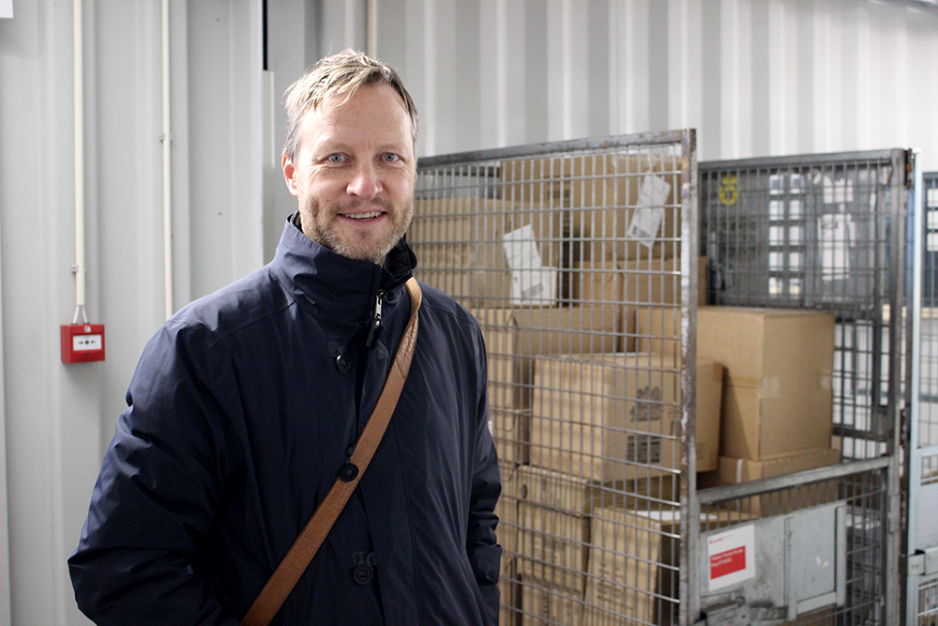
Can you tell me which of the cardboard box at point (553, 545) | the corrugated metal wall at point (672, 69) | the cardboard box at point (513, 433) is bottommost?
the cardboard box at point (553, 545)

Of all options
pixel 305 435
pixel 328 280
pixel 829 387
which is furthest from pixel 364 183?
pixel 829 387

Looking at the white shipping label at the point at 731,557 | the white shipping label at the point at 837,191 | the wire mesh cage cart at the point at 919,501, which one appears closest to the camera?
the white shipping label at the point at 731,557

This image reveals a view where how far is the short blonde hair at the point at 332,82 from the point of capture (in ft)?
4.83

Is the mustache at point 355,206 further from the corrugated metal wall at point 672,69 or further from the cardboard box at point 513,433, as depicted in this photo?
the corrugated metal wall at point 672,69

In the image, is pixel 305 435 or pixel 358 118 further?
pixel 358 118

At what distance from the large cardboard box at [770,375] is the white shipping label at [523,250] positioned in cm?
70

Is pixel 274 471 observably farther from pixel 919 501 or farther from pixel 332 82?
pixel 919 501

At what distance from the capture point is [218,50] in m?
2.83

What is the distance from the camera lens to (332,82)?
1.48m

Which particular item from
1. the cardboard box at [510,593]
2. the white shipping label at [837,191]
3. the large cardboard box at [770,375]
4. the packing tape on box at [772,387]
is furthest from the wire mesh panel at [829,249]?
the cardboard box at [510,593]

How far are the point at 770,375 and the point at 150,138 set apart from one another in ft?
7.45

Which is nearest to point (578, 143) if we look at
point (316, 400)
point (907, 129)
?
point (316, 400)

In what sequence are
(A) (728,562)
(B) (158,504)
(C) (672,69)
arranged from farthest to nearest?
(C) (672,69), (A) (728,562), (B) (158,504)

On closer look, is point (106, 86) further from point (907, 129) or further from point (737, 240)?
point (907, 129)
